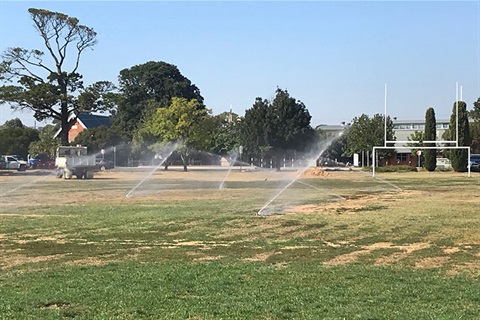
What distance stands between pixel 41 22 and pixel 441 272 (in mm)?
64407

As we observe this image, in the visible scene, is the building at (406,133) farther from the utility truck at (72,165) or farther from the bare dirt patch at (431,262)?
the bare dirt patch at (431,262)

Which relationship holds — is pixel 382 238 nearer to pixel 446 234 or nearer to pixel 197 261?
pixel 446 234

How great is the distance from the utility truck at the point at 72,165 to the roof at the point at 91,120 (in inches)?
2574

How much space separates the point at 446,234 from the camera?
15.3 meters

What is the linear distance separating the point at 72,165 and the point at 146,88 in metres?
53.8

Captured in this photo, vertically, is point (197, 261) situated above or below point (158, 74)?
below

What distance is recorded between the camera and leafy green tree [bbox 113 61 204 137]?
102000 mm

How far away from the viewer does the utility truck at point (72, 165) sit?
52.3 metres

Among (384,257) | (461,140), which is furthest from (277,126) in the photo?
(384,257)

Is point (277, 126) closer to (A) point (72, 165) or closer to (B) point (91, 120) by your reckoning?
(A) point (72, 165)

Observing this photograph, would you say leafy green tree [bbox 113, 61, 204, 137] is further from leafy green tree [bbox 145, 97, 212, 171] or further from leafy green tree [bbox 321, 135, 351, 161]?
leafy green tree [bbox 145, 97, 212, 171]

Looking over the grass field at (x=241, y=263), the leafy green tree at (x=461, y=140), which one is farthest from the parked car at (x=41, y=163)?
the grass field at (x=241, y=263)

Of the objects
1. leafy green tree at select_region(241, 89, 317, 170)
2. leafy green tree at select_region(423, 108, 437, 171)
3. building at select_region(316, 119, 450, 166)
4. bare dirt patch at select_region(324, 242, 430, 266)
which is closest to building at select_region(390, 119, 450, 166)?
building at select_region(316, 119, 450, 166)

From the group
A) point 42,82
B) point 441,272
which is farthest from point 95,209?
point 42,82
